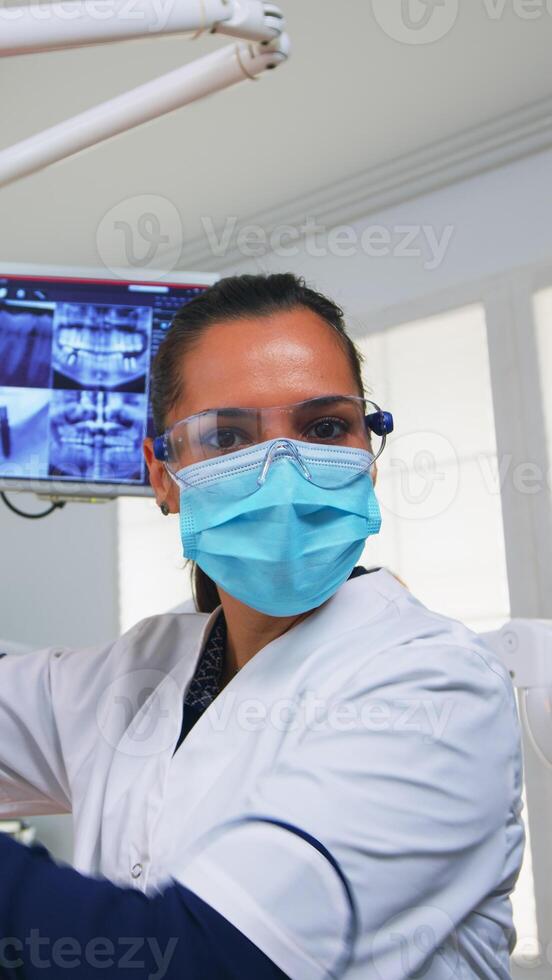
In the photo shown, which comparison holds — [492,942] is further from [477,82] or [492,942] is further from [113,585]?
[113,585]

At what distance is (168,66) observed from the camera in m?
2.69

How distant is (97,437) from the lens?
5.92ft

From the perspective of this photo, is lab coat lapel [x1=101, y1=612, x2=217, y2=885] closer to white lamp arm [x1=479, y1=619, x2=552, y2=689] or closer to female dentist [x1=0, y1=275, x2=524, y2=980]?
female dentist [x1=0, y1=275, x2=524, y2=980]

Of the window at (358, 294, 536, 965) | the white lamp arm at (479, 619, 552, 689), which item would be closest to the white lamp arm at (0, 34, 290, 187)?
the white lamp arm at (479, 619, 552, 689)

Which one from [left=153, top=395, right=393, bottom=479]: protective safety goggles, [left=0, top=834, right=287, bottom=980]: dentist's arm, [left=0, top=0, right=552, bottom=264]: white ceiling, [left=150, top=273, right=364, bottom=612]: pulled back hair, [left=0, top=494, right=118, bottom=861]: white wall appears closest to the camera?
[left=0, top=834, right=287, bottom=980]: dentist's arm

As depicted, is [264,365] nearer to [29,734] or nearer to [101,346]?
[29,734]

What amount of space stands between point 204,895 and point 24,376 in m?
1.26

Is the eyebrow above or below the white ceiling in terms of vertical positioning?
below

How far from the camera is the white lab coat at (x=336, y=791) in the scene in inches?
30.8

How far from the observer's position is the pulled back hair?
46.4 inches

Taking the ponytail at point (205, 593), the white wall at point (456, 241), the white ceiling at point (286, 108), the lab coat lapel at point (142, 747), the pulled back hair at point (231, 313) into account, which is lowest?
the lab coat lapel at point (142, 747)

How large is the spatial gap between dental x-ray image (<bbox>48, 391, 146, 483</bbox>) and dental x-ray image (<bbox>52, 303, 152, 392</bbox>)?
1.1 inches

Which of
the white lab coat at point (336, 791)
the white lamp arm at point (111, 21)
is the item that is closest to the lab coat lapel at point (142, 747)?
the white lab coat at point (336, 791)

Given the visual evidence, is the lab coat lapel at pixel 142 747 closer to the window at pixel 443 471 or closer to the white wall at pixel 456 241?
the window at pixel 443 471
